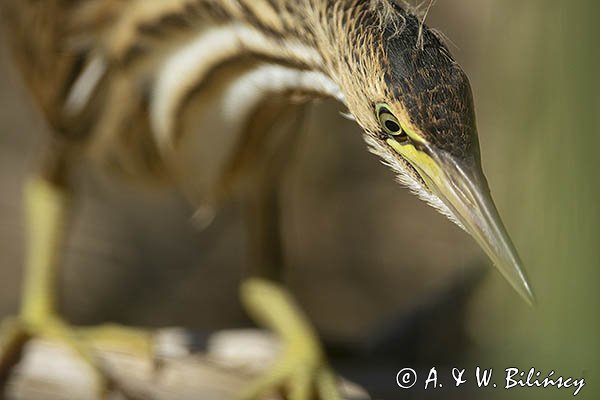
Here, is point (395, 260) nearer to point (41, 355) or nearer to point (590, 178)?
point (41, 355)

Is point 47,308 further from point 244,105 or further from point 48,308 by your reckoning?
point 244,105

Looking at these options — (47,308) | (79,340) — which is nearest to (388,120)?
(79,340)

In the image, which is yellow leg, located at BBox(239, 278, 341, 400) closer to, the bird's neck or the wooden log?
the wooden log

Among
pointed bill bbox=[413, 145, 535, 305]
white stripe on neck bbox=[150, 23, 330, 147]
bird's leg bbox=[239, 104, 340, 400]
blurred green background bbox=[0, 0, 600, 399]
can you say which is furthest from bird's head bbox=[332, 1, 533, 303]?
blurred green background bbox=[0, 0, 600, 399]

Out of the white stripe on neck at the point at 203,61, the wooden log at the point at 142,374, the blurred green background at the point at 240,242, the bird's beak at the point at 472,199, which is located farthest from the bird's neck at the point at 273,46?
the blurred green background at the point at 240,242

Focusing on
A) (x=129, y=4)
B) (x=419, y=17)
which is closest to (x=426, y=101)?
(x=419, y=17)

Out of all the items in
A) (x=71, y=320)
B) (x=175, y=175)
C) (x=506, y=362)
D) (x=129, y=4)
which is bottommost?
(x=71, y=320)

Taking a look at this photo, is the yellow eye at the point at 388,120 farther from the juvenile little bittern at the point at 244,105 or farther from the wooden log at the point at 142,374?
the wooden log at the point at 142,374
